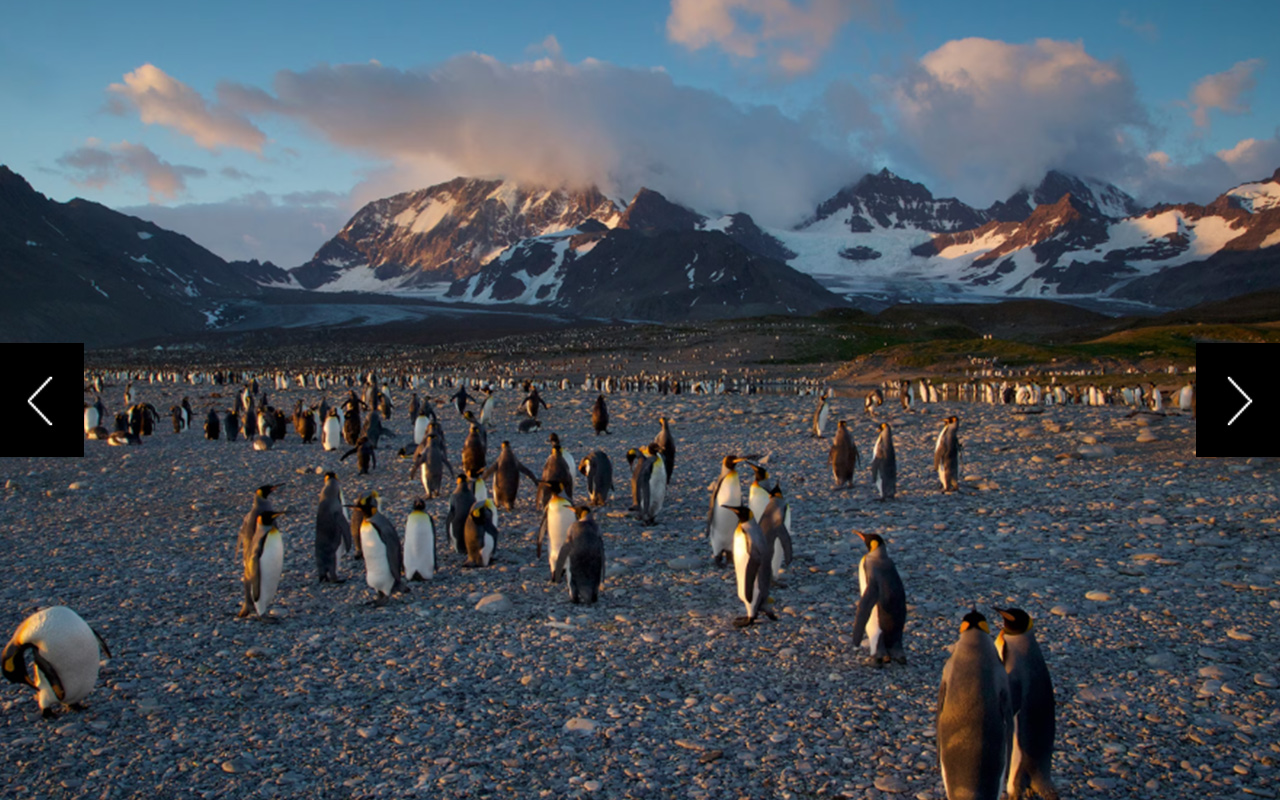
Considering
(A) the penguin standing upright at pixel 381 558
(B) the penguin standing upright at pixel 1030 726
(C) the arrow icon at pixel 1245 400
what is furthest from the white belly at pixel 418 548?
(C) the arrow icon at pixel 1245 400

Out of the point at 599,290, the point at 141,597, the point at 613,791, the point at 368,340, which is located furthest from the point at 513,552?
the point at 599,290

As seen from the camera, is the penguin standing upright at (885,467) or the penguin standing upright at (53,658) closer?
the penguin standing upright at (53,658)

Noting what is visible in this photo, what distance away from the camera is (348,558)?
802 cm

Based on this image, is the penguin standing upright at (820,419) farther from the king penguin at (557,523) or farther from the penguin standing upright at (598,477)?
the king penguin at (557,523)

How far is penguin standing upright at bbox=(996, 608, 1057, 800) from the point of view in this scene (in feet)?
12.3

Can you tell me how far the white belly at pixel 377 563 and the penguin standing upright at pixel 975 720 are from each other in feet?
14.5

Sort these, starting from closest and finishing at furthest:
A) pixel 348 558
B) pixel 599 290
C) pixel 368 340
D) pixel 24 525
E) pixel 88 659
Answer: pixel 88 659, pixel 348 558, pixel 24 525, pixel 368 340, pixel 599 290

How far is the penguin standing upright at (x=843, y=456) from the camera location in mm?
10578

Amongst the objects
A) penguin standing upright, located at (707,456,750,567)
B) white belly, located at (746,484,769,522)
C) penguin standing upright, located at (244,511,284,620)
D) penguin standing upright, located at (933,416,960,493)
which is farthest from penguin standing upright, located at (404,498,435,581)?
penguin standing upright, located at (933,416,960,493)

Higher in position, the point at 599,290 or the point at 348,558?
the point at 599,290

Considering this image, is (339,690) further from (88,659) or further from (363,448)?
(363,448)

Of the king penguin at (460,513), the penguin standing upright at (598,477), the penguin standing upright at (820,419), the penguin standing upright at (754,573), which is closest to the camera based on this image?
the penguin standing upright at (754,573)

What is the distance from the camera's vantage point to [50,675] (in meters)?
4.58

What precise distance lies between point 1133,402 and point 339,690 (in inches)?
866
